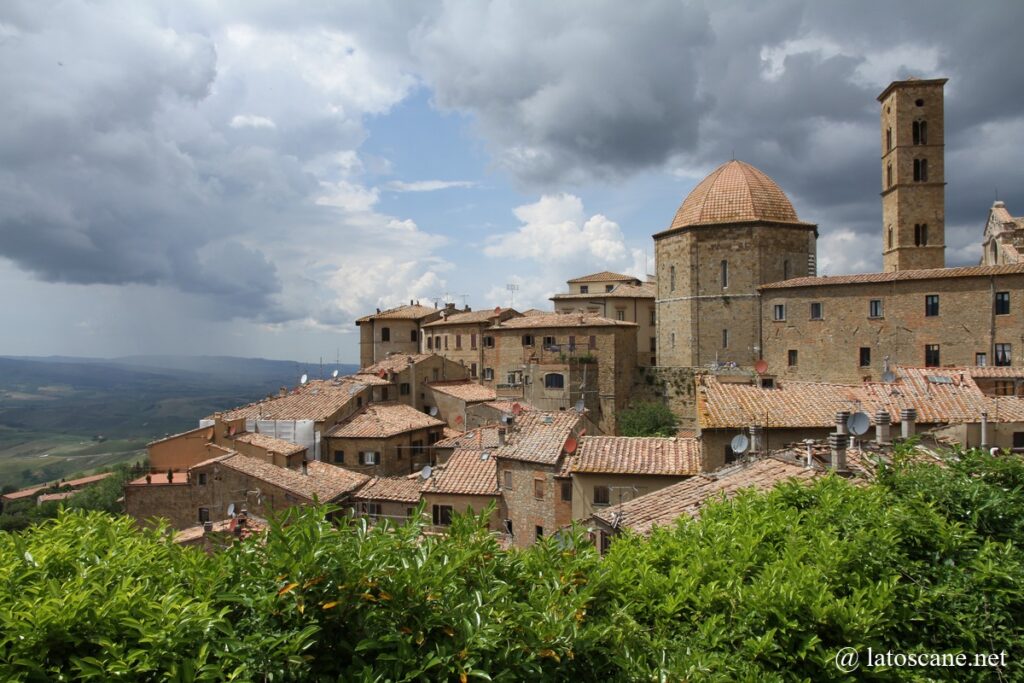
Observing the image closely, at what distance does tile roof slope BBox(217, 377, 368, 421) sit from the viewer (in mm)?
40031

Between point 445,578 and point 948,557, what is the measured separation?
220 inches

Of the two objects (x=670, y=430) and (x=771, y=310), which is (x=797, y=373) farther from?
(x=670, y=430)

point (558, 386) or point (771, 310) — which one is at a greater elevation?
point (771, 310)

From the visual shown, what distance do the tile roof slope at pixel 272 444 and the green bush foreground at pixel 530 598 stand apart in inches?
1200

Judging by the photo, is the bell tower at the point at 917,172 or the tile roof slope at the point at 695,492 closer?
the tile roof slope at the point at 695,492

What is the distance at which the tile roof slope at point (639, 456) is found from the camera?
19828 mm

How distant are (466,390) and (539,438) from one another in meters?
24.7

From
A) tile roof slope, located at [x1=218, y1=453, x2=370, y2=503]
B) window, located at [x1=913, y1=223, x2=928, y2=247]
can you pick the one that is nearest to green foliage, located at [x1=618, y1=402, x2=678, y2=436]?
tile roof slope, located at [x1=218, y1=453, x2=370, y2=503]

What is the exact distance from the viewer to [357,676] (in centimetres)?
401

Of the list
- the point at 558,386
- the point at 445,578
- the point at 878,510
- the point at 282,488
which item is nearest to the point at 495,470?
the point at 282,488

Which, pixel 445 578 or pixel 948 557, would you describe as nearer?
pixel 445 578

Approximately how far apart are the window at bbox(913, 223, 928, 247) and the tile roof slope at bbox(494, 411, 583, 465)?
3240 cm

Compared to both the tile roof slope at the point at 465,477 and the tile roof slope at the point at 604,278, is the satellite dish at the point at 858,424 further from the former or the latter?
the tile roof slope at the point at 604,278

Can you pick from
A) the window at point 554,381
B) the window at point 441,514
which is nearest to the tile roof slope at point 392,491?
the window at point 441,514
